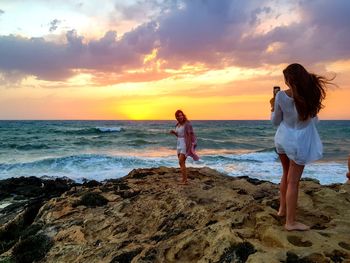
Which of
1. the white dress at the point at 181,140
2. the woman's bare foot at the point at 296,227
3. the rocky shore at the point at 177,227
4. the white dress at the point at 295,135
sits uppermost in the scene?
the white dress at the point at 295,135

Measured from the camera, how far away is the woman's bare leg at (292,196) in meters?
4.43

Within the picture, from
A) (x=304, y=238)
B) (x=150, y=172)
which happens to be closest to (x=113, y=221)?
(x=304, y=238)

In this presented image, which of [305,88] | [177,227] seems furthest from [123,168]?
[305,88]

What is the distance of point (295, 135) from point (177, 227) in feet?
7.42

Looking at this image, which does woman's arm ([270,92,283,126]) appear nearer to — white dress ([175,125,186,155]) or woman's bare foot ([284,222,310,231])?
woman's bare foot ([284,222,310,231])

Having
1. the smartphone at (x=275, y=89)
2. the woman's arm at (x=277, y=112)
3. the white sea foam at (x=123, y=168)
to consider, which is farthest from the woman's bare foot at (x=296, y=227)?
the white sea foam at (x=123, y=168)

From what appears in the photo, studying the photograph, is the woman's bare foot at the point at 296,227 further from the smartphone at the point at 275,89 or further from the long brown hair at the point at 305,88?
the smartphone at the point at 275,89

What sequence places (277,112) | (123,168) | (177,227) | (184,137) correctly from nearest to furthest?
(277,112) < (177,227) < (184,137) < (123,168)

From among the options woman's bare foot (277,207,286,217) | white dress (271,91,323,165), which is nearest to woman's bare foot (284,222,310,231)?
woman's bare foot (277,207,286,217)

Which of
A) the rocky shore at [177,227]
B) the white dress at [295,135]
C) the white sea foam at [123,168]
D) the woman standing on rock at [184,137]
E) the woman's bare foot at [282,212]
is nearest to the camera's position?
the rocky shore at [177,227]

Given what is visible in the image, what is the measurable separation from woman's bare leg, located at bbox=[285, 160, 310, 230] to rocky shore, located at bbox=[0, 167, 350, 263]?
111mm

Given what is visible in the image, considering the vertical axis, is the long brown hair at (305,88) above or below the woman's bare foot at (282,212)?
above

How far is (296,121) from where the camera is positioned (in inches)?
172

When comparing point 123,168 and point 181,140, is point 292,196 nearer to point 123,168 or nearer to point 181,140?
point 181,140
